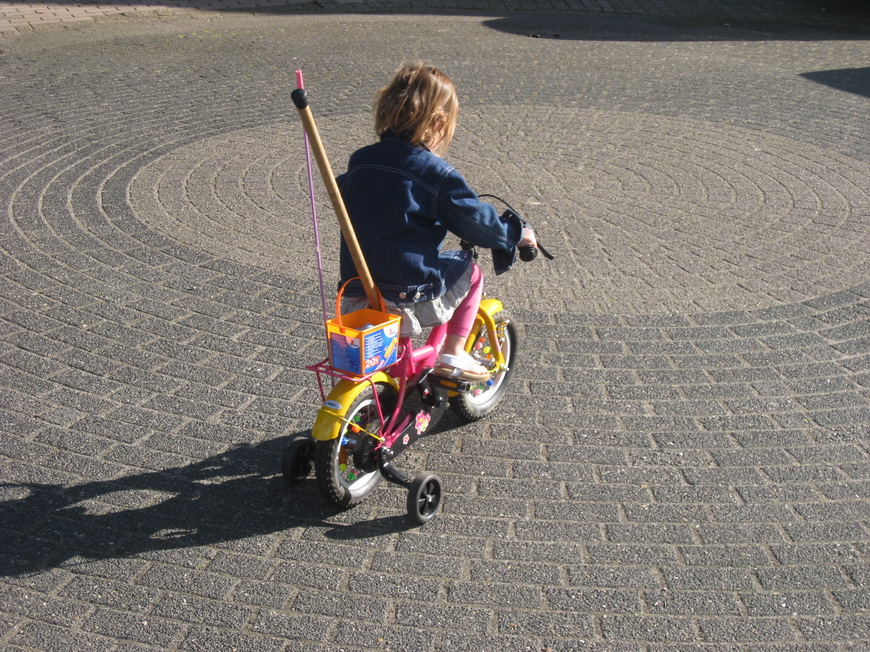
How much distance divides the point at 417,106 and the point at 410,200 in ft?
1.23

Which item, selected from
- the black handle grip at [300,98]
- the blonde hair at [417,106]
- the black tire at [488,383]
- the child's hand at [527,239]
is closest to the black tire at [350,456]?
the black tire at [488,383]

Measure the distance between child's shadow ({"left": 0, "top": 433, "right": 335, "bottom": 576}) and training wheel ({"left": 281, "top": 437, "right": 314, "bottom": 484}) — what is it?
76mm

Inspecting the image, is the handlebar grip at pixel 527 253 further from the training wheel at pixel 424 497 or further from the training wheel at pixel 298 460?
the training wheel at pixel 298 460

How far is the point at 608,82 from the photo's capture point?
11.3 metres

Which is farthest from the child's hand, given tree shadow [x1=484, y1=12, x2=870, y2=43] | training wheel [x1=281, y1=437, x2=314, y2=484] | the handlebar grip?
tree shadow [x1=484, y1=12, x2=870, y2=43]

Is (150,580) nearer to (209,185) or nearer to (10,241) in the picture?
(10,241)

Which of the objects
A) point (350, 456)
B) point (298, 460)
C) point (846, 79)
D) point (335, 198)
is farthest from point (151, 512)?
point (846, 79)

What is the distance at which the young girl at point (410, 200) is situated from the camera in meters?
3.77

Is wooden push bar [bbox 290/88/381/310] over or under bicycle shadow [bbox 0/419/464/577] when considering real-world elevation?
over

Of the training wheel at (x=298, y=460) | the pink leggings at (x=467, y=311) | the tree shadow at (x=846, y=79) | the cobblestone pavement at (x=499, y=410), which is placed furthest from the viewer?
the tree shadow at (x=846, y=79)

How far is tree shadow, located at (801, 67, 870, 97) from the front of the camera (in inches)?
443

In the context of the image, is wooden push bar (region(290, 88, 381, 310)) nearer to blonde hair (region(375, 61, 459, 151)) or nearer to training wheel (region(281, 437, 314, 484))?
blonde hair (region(375, 61, 459, 151))

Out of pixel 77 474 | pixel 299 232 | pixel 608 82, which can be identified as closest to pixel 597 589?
pixel 77 474

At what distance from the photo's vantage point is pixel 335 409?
3.76 metres
